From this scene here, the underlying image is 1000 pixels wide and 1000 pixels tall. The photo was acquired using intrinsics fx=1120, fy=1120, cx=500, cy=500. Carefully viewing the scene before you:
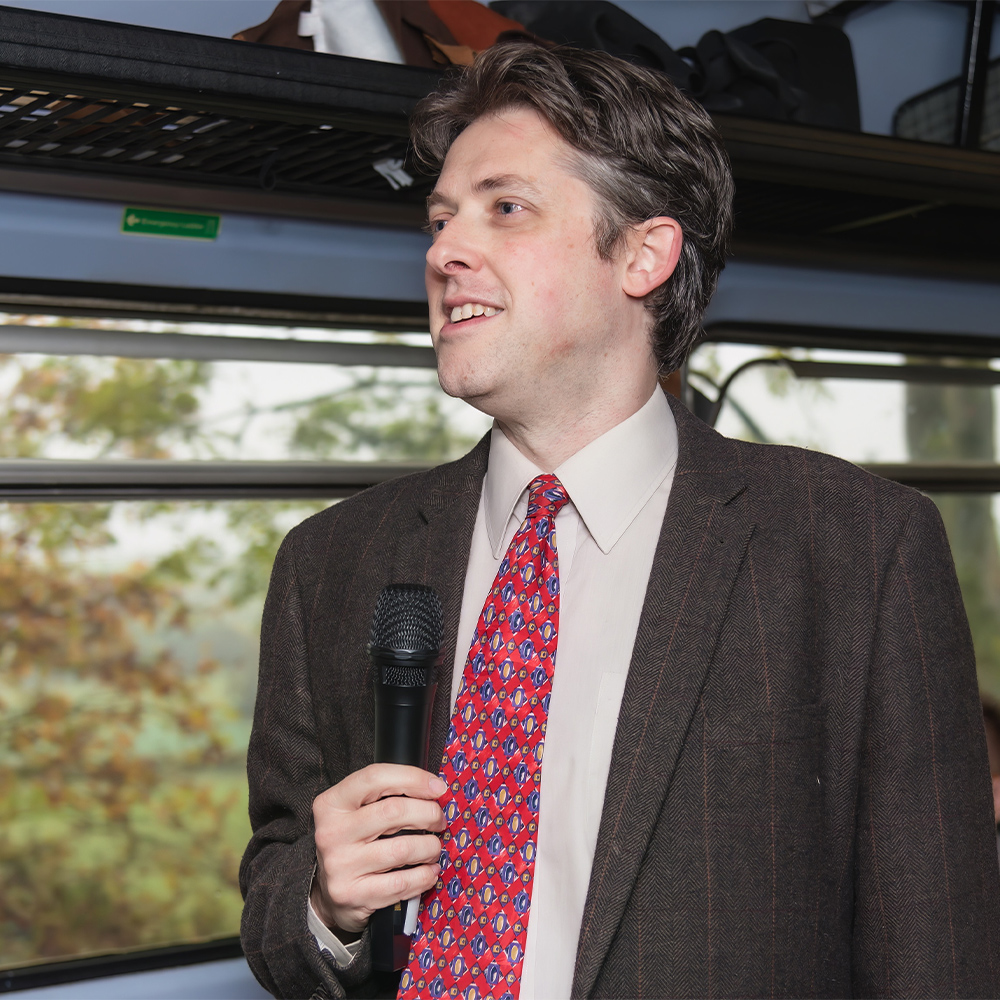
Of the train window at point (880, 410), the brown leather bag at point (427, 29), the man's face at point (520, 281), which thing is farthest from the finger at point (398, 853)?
the train window at point (880, 410)

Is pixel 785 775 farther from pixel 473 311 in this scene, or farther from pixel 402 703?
pixel 473 311

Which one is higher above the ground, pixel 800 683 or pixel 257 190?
pixel 257 190

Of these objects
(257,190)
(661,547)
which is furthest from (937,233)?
(661,547)

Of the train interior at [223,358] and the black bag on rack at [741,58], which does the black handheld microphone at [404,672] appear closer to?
the train interior at [223,358]

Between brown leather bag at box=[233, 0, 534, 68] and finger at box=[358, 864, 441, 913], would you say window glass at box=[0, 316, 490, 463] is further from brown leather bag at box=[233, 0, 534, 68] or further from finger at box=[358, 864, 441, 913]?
finger at box=[358, 864, 441, 913]

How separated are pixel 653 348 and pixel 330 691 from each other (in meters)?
0.63

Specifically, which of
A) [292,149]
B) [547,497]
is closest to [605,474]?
[547,497]

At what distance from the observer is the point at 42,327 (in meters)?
2.22

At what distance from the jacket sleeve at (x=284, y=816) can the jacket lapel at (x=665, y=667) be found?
0.30 metres

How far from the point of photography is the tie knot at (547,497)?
1357mm

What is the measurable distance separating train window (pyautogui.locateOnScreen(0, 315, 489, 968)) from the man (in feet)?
3.38

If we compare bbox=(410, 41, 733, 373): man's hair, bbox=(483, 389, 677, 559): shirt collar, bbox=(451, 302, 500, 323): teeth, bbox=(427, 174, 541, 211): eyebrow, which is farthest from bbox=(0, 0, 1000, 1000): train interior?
bbox=(483, 389, 677, 559): shirt collar

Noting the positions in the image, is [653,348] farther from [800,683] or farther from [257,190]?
[257,190]

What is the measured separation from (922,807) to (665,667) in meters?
0.32
